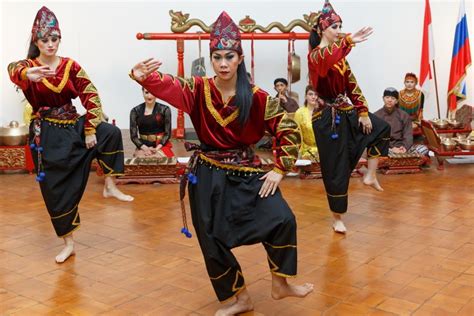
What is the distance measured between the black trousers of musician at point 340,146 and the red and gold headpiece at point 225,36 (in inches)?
58.3

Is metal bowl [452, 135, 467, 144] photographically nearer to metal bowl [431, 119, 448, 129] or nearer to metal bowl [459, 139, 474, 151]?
metal bowl [459, 139, 474, 151]

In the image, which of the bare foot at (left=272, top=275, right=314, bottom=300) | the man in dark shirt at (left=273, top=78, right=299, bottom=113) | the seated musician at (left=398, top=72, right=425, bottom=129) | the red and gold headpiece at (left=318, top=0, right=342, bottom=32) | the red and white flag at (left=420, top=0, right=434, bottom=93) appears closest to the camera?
the bare foot at (left=272, top=275, right=314, bottom=300)

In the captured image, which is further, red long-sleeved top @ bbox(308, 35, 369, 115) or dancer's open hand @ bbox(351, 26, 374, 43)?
red long-sleeved top @ bbox(308, 35, 369, 115)

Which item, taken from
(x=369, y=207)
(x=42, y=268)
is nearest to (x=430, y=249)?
(x=369, y=207)

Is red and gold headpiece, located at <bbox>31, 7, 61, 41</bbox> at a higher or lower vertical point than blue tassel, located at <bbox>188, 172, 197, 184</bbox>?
higher

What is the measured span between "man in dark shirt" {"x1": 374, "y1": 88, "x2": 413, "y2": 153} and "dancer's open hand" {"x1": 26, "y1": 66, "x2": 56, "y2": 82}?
4.06m

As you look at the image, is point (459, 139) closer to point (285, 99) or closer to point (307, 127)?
point (307, 127)

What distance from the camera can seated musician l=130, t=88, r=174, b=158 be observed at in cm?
595

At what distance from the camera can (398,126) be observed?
6457mm

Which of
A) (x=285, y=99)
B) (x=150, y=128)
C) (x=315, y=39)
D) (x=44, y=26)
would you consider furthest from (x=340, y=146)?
(x=285, y=99)

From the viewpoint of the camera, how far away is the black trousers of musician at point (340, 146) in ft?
13.4

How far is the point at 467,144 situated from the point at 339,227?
9.23 feet

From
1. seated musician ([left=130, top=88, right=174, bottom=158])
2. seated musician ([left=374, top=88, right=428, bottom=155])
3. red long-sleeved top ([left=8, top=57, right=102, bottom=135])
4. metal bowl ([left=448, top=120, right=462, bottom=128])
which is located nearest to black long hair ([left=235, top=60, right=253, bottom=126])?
red long-sleeved top ([left=8, top=57, right=102, bottom=135])

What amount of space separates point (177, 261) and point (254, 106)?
1330 millimetres
